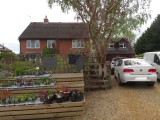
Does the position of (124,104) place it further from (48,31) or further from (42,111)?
(48,31)

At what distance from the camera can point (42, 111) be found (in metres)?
7.61

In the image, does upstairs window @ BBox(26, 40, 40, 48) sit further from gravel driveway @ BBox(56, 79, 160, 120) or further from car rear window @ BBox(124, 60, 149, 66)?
Result: gravel driveway @ BBox(56, 79, 160, 120)

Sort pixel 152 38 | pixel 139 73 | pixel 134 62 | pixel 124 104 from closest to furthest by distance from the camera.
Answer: pixel 124 104 < pixel 139 73 < pixel 134 62 < pixel 152 38

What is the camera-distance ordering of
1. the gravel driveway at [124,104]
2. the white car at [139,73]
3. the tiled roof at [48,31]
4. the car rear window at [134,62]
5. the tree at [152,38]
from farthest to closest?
the tiled roof at [48,31], the tree at [152,38], the car rear window at [134,62], the white car at [139,73], the gravel driveway at [124,104]

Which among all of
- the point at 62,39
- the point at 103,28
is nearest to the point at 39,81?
the point at 103,28

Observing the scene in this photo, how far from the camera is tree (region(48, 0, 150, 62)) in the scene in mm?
14656

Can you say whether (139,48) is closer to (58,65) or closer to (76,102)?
(58,65)

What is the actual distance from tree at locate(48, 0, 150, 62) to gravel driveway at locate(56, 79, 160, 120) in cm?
271

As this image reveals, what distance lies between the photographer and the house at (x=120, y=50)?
167 ft

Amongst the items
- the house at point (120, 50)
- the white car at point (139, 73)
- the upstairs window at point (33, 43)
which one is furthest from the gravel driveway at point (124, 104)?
the house at point (120, 50)

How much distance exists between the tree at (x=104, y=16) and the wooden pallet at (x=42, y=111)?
23.4ft

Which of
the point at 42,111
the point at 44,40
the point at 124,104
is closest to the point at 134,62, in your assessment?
the point at 124,104

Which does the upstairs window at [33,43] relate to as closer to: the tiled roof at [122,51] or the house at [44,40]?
the house at [44,40]

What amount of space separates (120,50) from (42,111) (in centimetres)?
4528
